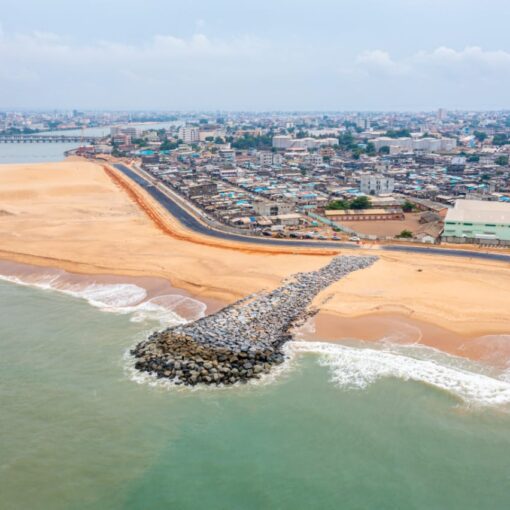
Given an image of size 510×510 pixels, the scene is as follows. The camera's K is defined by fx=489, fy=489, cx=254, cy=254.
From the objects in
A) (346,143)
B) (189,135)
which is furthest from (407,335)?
(189,135)

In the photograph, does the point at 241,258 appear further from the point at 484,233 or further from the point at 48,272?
the point at 484,233

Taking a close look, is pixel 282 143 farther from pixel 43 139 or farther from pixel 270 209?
pixel 43 139

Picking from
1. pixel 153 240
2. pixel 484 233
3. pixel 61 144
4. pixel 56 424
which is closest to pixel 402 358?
pixel 56 424

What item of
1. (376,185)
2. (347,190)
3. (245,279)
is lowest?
(245,279)

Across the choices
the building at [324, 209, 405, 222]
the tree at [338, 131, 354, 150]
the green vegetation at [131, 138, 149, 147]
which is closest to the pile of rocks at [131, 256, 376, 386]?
the building at [324, 209, 405, 222]

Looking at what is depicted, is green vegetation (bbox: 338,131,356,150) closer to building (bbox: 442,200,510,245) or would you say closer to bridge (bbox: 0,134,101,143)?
building (bbox: 442,200,510,245)

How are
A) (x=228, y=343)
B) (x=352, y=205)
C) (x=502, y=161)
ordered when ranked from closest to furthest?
(x=228, y=343) → (x=352, y=205) → (x=502, y=161)
